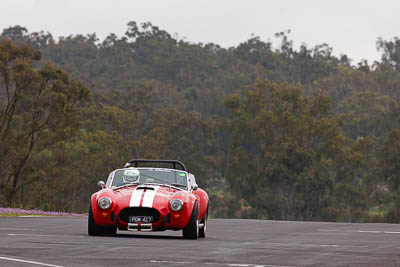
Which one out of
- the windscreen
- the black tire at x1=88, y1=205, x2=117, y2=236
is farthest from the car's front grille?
the windscreen

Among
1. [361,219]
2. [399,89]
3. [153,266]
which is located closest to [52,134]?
[361,219]

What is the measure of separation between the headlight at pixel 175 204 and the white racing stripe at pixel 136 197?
53 centimetres

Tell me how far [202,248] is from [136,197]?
2.27 m

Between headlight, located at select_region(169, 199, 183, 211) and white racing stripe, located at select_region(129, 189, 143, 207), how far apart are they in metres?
0.53

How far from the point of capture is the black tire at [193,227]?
1606 centimetres

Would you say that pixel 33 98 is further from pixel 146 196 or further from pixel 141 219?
pixel 141 219

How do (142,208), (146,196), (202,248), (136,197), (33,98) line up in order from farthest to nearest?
1. (33,98)
2. (146,196)
3. (136,197)
4. (142,208)
5. (202,248)

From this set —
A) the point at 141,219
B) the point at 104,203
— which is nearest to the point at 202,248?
the point at 141,219

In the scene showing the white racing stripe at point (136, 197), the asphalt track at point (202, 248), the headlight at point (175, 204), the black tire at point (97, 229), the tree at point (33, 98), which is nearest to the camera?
the asphalt track at point (202, 248)

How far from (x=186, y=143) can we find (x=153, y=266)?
8570 centimetres

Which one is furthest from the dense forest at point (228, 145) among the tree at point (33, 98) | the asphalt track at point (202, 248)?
the asphalt track at point (202, 248)

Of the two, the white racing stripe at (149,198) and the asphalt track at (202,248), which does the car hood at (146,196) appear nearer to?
the white racing stripe at (149,198)

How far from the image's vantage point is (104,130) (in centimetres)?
9756

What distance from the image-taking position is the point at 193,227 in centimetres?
1612
